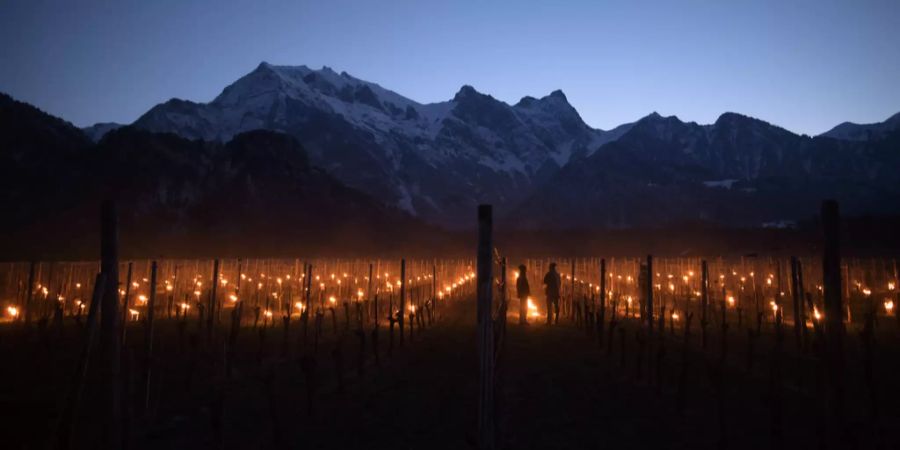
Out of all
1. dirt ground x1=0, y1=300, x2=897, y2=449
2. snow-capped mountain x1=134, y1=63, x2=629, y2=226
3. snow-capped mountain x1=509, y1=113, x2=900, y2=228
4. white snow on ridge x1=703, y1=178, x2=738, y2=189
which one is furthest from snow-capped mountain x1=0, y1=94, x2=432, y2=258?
white snow on ridge x1=703, y1=178, x2=738, y2=189

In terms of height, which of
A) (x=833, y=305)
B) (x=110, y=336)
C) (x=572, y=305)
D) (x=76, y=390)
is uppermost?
(x=833, y=305)

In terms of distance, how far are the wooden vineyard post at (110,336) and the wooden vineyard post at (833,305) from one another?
313 inches

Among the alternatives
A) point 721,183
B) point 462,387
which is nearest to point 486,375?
point 462,387

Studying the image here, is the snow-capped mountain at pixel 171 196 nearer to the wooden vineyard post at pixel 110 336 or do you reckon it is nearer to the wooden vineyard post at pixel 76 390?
the wooden vineyard post at pixel 110 336

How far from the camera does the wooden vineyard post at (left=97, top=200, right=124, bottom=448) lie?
6000 millimetres

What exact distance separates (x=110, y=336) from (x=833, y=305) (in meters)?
8.04

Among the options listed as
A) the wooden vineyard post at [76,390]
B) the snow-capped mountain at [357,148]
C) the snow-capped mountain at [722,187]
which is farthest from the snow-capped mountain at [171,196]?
the wooden vineyard post at [76,390]

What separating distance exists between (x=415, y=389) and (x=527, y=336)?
6063mm

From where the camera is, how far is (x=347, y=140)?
162500 mm

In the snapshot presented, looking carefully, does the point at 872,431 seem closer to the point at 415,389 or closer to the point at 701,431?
the point at 701,431

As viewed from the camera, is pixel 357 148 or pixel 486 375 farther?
pixel 357 148

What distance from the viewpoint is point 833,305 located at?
6.57 metres

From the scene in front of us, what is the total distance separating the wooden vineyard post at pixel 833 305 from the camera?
6.55m

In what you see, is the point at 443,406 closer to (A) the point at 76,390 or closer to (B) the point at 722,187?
(A) the point at 76,390
